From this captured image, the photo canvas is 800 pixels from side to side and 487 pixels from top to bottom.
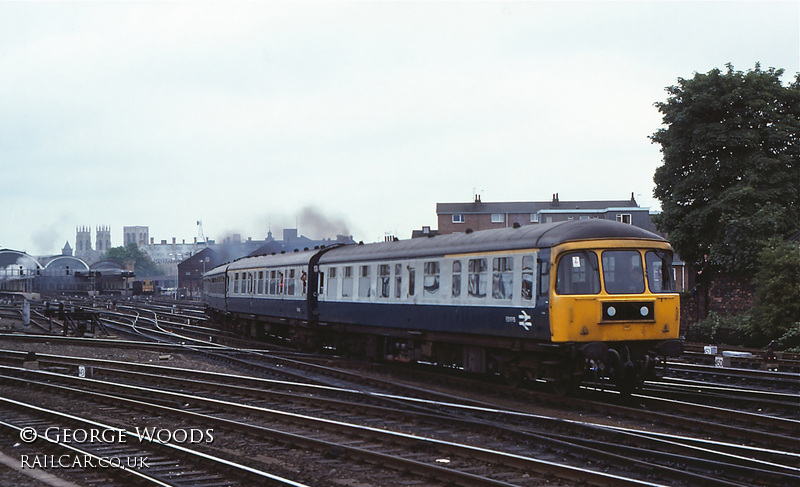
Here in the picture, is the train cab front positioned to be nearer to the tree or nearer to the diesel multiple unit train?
the diesel multiple unit train

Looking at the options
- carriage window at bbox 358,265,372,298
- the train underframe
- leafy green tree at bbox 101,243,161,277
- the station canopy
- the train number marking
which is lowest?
the train underframe

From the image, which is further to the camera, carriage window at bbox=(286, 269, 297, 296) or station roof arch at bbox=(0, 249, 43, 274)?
station roof arch at bbox=(0, 249, 43, 274)

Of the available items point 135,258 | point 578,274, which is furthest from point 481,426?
point 135,258

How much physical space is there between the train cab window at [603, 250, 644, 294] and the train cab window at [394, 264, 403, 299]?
6.80 m

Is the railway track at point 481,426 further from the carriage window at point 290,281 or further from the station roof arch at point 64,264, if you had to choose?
the station roof arch at point 64,264

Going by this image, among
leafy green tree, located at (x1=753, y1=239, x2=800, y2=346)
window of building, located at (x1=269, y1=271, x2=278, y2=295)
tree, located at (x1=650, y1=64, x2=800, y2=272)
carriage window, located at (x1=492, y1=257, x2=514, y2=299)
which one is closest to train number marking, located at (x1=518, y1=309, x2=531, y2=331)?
carriage window, located at (x1=492, y1=257, x2=514, y2=299)

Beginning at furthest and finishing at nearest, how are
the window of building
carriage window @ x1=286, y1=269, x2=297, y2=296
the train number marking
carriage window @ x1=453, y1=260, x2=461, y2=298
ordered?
the window of building, carriage window @ x1=286, y1=269, x2=297, y2=296, carriage window @ x1=453, y1=260, x2=461, y2=298, the train number marking

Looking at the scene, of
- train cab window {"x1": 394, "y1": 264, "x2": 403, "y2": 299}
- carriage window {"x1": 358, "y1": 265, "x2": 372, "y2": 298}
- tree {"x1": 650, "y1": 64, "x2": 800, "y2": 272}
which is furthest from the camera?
tree {"x1": 650, "y1": 64, "x2": 800, "y2": 272}

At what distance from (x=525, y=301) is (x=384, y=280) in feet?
21.1

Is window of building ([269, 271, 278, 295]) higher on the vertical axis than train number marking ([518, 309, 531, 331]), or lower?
higher

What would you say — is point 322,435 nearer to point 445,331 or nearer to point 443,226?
point 445,331

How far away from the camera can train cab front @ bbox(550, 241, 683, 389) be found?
14.2 meters

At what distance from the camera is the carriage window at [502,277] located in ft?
52.1

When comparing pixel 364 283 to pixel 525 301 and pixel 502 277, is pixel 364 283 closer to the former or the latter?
pixel 502 277
